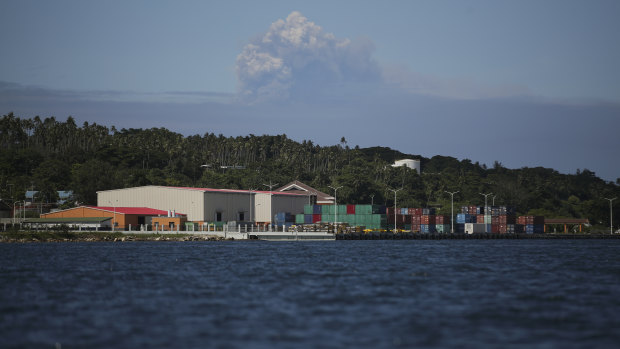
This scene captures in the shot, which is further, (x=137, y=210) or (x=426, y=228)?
(x=426, y=228)

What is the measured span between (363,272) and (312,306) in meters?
20.1

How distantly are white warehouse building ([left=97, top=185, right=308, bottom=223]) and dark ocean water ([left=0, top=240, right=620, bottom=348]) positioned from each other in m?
A: 73.9

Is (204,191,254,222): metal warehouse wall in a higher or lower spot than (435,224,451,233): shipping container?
higher

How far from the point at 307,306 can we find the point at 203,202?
101 m

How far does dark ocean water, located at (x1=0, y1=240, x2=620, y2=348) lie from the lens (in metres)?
26.2

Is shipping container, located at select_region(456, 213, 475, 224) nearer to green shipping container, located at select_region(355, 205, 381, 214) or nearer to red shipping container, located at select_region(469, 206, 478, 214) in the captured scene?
red shipping container, located at select_region(469, 206, 478, 214)

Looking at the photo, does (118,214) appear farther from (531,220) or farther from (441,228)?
(531,220)

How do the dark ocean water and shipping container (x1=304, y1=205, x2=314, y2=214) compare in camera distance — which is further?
shipping container (x1=304, y1=205, x2=314, y2=214)

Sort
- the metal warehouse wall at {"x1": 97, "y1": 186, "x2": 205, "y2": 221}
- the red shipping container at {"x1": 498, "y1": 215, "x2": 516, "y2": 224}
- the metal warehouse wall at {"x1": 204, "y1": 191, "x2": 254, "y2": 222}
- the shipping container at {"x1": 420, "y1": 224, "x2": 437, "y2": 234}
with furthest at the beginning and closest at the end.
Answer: the red shipping container at {"x1": 498, "y1": 215, "x2": 516, "y2": 224} < the shipping container at {"x1": 420, "y1": 224, "x2": 437, "y2": 234} < the metal warehouse wall at {"x1": 204, "y1": 191, "x2": 254, "y2": 222} < the metal warehouse wall at {"x1": 97, "y1": 186, "x2": 205, "y2": 221}

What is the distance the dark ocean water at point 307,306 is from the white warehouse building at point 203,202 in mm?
73926

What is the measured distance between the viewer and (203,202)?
13412cm

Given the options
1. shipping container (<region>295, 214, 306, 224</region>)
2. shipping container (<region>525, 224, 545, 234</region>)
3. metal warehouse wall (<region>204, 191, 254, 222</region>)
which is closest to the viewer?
metal warehouse wall (<region>204, 191, 254, 222</region>)

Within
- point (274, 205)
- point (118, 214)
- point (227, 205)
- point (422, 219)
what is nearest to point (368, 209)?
point (422, 219)

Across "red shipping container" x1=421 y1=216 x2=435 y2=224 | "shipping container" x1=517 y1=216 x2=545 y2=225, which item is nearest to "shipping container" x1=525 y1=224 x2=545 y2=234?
"shipping container" x1=517 y1=216 x2=545 y2=225
